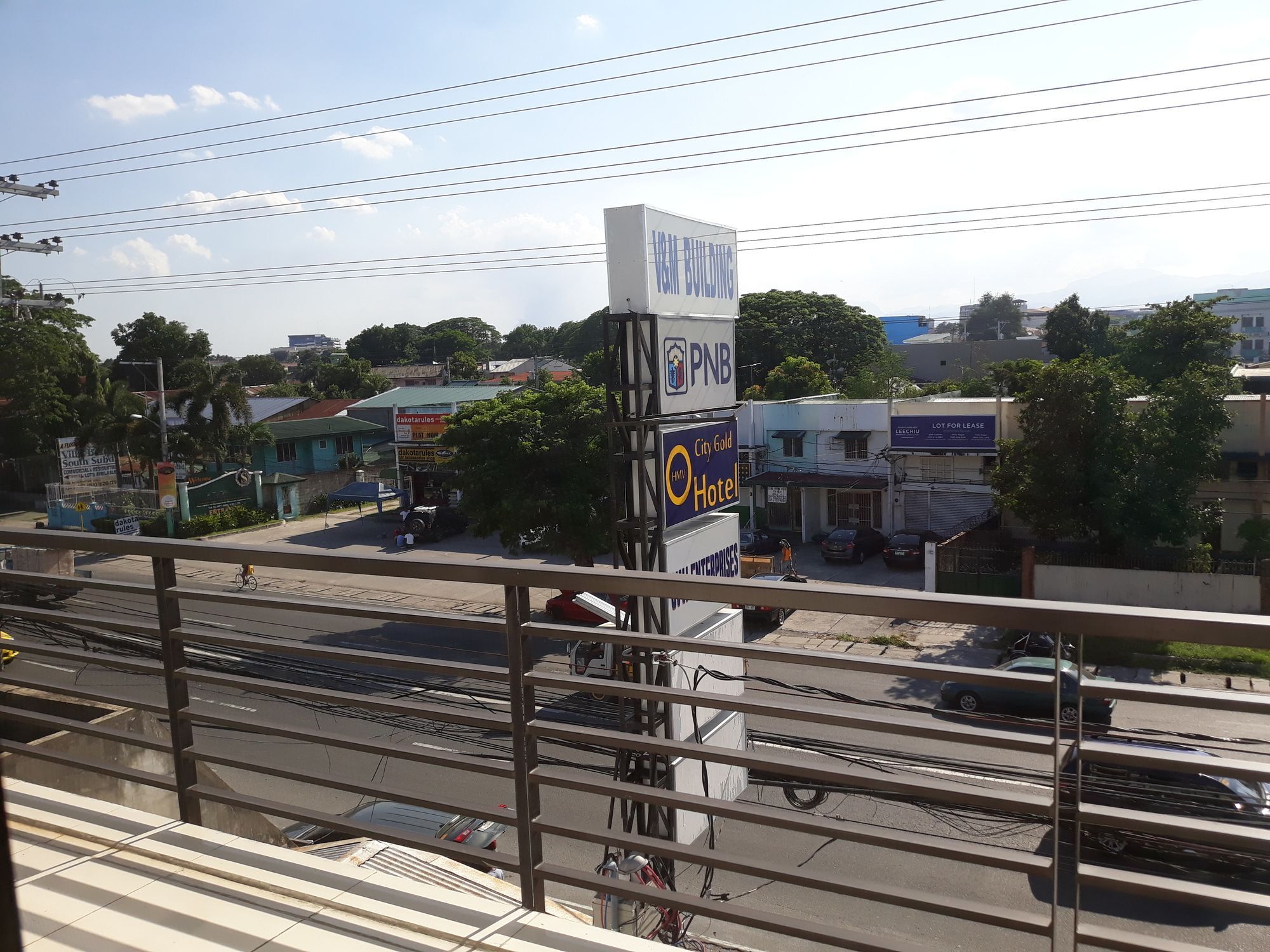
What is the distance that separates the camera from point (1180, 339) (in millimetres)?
27469

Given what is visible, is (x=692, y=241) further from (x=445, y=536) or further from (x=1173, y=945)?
(x=445, y=536)

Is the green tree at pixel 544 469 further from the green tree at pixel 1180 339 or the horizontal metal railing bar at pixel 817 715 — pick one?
the horizontal metal railing bar at pixel 817 715

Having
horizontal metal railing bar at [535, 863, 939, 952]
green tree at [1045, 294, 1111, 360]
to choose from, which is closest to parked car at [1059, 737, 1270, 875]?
horizontal metal railing bar at [535, 863, 939, 952]

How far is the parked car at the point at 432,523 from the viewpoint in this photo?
33.3m

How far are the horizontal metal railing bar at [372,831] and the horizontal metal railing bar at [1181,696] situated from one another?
1380 mm

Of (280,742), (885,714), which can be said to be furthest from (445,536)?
(885,714)

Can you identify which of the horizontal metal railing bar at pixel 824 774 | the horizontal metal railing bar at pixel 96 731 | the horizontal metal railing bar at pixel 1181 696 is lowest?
the horizontal metal railing bar at pixel 96 731

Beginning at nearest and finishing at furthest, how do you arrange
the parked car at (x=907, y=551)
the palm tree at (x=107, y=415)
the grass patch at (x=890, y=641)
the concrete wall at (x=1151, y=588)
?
the grass patch at (x=890, y=641)
the concrete wall at (x=1151, y=588)
the parked car at (x=907, y=551)
the palm tree at (x=107, y=415)

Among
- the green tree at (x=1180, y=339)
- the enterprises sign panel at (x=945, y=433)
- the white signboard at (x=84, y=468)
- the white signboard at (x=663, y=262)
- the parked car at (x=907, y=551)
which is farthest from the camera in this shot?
the white signboard at (x=84, y=468)

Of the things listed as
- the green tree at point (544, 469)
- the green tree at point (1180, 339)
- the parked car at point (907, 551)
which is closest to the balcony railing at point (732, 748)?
the green tree at point (544, 469)

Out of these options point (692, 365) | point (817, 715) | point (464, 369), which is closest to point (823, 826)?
point (817, 715)

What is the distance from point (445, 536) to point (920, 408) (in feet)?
53.5

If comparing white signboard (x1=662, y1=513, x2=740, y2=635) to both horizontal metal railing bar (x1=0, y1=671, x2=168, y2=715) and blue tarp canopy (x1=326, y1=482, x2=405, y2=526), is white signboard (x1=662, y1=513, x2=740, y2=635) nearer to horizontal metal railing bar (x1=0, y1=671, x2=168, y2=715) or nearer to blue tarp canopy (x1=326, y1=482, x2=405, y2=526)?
horizontal metal railing bar (x1=0, y1=671, x2=168, y2=715)

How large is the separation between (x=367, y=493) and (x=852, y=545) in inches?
745
